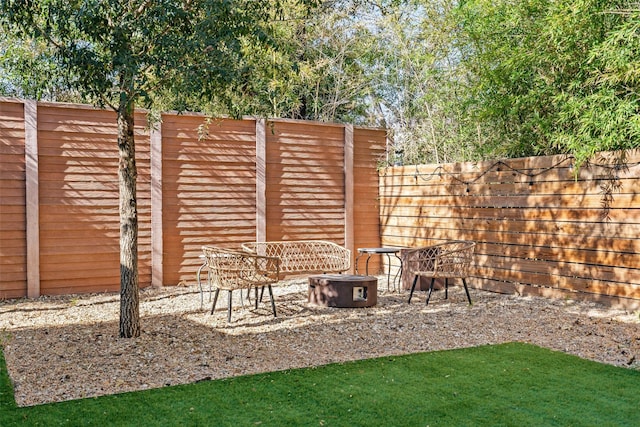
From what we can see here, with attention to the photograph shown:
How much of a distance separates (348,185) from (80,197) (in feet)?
12.7

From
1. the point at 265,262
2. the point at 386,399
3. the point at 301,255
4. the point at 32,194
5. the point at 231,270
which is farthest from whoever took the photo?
the point at 301,255

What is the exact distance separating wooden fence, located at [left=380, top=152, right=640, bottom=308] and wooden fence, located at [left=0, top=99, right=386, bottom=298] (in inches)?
42.0

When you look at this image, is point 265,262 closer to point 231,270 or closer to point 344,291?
point 344,291

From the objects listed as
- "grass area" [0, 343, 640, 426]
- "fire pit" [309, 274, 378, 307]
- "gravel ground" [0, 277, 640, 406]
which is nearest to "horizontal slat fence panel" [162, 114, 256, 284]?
"gravel ground" [0, 277, 640, 406]

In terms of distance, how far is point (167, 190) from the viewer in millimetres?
7969

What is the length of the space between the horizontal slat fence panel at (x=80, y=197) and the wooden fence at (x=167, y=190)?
12mm

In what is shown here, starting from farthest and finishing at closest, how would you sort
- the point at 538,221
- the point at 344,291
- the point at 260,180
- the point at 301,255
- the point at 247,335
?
the point at 301,255 → the point at 260,180 → the point at 538,221 → the point at 344,291 → the point at 247,335

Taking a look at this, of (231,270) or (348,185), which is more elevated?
(348,185)

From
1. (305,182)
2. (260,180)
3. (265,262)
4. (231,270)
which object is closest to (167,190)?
(260,180)

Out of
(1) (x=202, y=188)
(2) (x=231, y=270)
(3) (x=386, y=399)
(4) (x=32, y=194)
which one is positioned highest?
(1) (x=202, y=188)

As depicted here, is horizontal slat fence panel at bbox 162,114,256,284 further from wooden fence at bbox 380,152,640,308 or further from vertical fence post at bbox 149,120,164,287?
wooden fence at bbox 380,152,640,308

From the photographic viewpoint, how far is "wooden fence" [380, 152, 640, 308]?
6051 millimetres

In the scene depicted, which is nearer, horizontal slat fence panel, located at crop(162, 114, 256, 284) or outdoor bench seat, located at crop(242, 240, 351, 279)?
horizontal slat fence panel, located at crop(162, 114, 256, 284)

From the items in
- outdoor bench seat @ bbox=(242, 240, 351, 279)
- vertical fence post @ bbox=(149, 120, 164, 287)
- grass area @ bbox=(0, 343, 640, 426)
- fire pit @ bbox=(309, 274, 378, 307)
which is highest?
vertical fence post @ bbox=(149, 120, 164, 287)
